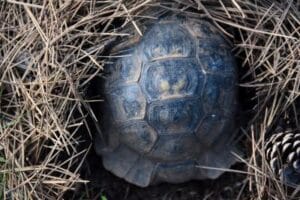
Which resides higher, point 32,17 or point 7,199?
point 32,17

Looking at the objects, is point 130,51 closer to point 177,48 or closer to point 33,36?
point 177,48

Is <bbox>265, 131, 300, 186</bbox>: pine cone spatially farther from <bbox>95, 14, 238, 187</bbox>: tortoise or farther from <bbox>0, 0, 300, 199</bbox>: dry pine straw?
<bbox>95, 14, 238, 187</bbox>: tortoise

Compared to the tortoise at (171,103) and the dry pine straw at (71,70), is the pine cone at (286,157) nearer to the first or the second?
the dry pine straw at (71,70)

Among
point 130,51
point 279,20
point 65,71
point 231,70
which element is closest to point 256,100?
point 231,70

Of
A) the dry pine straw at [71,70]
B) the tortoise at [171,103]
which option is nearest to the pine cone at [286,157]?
the dry pine straw at [71,70]

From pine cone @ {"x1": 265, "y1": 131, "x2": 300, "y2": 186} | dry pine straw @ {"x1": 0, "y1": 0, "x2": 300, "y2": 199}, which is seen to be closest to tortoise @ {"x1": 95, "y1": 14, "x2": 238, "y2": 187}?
dry pine straw @ {"x1": 0, "y1": 0, "x2": 300, "y2": 199}

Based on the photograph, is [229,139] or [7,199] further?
[229,139]

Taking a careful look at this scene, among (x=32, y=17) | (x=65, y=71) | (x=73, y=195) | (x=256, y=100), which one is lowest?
(x=73, y=195)

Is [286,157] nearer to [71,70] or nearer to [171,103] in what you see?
[171,103]
